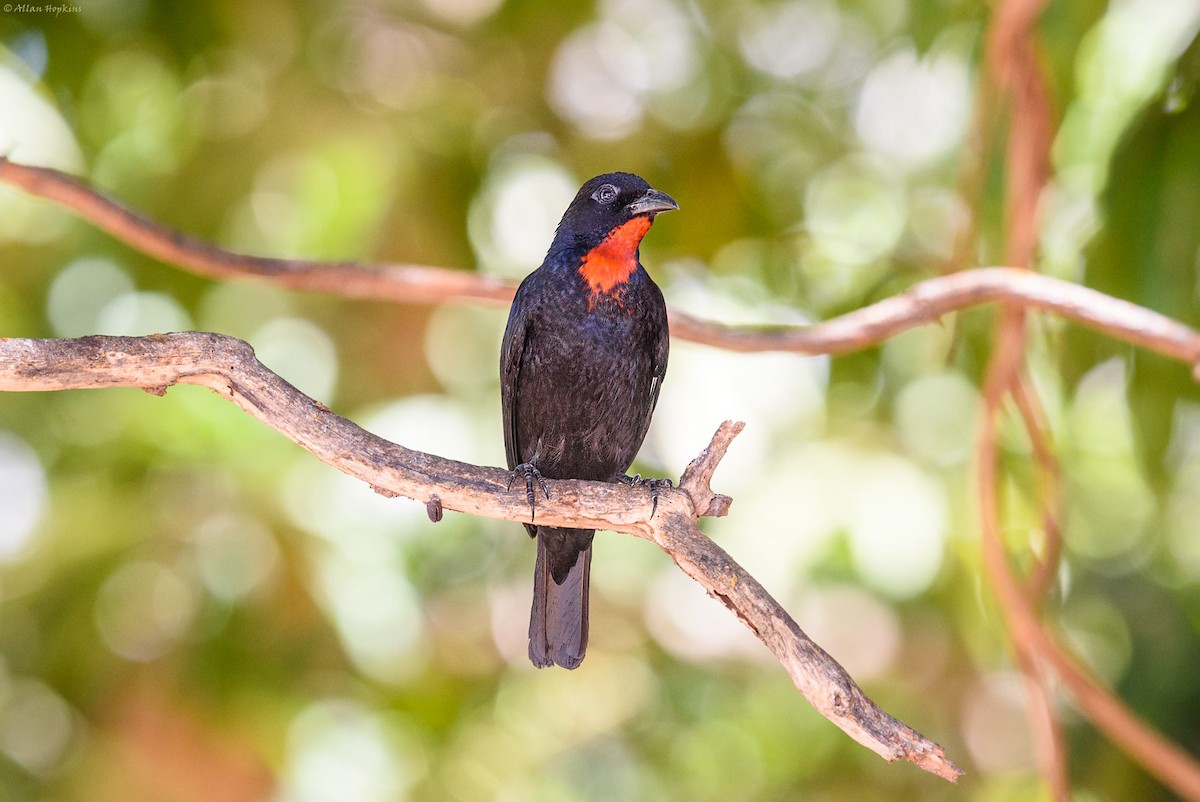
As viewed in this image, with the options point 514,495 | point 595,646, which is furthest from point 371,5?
point 514,495

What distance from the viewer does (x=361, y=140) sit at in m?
8.66

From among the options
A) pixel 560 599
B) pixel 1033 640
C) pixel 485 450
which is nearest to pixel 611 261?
pixel 560 599

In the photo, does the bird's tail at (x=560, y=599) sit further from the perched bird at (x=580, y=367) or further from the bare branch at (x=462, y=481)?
the bare branch at (x=462, y=481)

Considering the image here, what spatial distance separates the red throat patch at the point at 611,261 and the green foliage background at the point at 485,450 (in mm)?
2876

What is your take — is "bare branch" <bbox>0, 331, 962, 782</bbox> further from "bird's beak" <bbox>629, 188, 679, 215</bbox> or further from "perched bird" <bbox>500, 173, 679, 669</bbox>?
"bird's beak" <bbox>629, 188, 679, 215</bbox>

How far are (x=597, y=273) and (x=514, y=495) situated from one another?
49.0 inches

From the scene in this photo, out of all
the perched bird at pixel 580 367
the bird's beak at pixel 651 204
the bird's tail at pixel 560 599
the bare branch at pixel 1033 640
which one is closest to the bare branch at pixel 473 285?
the perched bird at pixel 580 367

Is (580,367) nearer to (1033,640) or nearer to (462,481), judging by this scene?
(462,481)

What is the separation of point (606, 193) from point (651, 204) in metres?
0.24

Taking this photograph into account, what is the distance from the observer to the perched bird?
456 centimetres

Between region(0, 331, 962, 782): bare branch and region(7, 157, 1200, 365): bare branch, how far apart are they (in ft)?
4.84

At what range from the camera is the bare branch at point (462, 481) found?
2.98 metres

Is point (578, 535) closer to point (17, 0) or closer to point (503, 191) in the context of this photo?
point (503, 191)

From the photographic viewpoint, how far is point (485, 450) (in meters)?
8.28
